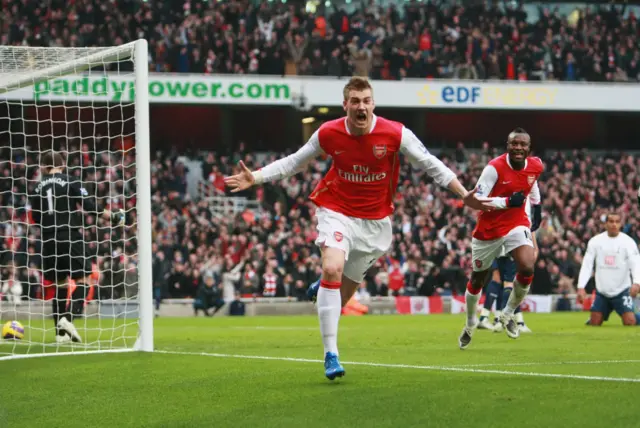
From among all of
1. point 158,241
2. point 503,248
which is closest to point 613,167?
point 158,241

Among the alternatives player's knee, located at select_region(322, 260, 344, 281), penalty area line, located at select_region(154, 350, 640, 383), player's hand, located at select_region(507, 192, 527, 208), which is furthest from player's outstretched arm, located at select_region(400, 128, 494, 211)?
player's hand, located at select_region(507, 192, 527, 208)

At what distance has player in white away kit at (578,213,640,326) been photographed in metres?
17.5

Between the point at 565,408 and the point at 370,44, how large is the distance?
31.3m

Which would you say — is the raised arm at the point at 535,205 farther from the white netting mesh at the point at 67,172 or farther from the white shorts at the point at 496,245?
the white netting mesh at the point at 67,172

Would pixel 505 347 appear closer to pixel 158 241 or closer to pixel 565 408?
pixel 565 408

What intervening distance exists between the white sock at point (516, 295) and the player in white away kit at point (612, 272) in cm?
522

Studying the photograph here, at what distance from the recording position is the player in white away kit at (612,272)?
1752cm

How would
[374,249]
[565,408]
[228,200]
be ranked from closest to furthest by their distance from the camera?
[565,408] < [374,249] < [228,200]

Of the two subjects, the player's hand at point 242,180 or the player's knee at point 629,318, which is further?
the player's knee at point 629,318

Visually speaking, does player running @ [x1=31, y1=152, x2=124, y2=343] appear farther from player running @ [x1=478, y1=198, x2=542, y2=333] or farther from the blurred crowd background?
the blurred crowd background

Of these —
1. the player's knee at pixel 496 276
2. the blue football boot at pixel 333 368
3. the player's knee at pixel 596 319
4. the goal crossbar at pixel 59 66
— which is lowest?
the player's knee at pixel 596 319

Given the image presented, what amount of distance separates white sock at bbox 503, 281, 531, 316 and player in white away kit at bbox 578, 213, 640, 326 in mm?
5218

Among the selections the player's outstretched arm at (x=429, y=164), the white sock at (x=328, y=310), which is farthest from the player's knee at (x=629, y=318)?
the white sock at (x=328, y=310)

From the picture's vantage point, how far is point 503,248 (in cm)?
1222
